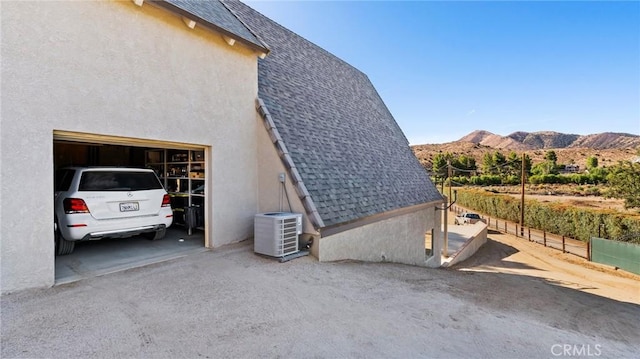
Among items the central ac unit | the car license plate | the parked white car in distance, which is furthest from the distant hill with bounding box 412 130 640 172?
the car license plate

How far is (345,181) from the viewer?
801 centimetres

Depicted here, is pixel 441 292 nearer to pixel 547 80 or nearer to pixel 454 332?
pixel 454 332

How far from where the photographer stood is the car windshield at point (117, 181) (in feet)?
17.0

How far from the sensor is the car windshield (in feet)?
17.0

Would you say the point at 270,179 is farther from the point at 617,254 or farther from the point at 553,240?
the point at 553,240

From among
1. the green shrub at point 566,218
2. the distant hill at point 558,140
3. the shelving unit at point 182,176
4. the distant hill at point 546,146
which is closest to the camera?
the shelving unit at point 182,176

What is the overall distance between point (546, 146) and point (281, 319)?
499ft

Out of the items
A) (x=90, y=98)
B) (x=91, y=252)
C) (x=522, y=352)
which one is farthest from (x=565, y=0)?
(x=91, y=252)

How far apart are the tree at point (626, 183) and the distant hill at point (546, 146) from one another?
43.8 meters

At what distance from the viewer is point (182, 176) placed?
834 cm

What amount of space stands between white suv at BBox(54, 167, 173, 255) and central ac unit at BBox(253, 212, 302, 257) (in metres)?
2.21

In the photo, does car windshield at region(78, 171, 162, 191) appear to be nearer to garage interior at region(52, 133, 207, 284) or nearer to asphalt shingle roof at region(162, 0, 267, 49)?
garage interior at region(52, 133, 207, 284)

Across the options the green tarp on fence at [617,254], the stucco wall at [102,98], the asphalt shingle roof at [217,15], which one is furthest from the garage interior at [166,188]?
the green tarp on fence at [617,254]

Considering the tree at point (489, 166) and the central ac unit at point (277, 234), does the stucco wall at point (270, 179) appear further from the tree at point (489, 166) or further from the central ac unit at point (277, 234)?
the tree at point (489, 166)
